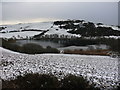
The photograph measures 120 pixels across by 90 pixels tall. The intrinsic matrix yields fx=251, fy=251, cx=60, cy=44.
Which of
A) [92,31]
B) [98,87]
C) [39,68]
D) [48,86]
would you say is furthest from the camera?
[92,31]

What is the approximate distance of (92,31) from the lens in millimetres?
84875

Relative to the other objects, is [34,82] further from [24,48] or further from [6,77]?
[24,48]

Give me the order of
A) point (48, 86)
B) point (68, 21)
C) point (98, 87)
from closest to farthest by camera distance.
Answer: point (48, 86) < point (98, 87) < point (68, 21)

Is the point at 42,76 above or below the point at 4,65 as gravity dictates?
above

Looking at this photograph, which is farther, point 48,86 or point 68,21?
point 68,21

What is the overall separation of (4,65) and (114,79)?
819 centimetres

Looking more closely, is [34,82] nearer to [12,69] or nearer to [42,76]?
[42,76]

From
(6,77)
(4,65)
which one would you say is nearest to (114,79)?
(6,77)

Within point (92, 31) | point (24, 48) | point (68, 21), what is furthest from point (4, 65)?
point (68, 21)

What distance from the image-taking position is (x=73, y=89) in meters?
12.0

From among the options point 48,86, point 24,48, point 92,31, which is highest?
point 48,86

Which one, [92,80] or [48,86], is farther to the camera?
[92,80]

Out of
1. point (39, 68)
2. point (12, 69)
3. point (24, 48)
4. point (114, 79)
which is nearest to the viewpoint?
point (114, 79)

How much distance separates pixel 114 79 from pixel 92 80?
163 cm
